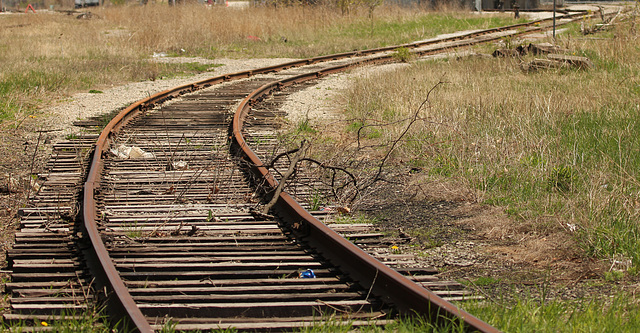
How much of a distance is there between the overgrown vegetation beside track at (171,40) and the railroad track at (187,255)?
14.0ft

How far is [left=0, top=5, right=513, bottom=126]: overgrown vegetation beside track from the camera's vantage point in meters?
14.9

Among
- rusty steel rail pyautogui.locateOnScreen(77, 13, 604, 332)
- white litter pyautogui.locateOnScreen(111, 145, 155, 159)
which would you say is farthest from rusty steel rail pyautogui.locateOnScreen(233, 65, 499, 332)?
white litter pyautogui.locateOnScreen(111, 145, 155, 159)

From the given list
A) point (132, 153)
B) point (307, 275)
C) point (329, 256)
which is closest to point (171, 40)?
point (132, 153)

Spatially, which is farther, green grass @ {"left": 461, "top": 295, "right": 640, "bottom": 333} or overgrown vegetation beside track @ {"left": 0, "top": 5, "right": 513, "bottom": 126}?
overgrown vegetation beside track @ {"left": 0, "top": 5, "right": 513, "bottom": 126}

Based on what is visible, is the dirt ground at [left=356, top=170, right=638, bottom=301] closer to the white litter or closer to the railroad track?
the railroad track

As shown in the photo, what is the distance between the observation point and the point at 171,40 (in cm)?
2445

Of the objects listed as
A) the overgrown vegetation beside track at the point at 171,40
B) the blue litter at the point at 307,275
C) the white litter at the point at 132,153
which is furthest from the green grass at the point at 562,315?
the overgrown vegetation beside track at the point at 171,40

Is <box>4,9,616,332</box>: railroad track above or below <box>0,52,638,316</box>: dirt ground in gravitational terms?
above

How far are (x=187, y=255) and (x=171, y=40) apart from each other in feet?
67.9

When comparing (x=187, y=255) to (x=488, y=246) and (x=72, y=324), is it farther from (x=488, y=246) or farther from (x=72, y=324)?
(x=488, y=246)

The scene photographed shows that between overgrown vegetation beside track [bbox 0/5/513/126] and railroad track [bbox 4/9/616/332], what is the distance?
14.0 ft

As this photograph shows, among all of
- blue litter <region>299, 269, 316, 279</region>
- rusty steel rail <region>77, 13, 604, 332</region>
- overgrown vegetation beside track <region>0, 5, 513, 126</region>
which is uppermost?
rusty steel rail <region>77, 13, 604, 332</region>

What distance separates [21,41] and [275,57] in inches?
344

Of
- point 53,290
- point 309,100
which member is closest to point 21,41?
point 309,100
